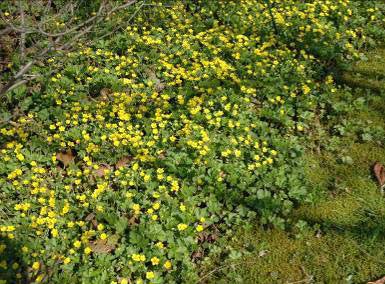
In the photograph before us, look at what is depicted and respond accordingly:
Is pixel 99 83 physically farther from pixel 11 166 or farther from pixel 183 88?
pixel 11 166

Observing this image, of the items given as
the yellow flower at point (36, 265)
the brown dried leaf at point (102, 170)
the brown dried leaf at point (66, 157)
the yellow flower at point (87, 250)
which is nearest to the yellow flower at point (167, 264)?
the yellow flower at point (87, 250)

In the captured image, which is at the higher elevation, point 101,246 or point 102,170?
point 102,170

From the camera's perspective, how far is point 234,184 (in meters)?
4.65

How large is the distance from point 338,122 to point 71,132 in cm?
309

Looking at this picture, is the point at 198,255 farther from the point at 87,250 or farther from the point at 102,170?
the point at 102,170

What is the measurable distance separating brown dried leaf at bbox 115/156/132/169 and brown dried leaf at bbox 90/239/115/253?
2.91 ft

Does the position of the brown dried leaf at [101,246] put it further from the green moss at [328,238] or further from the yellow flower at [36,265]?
the green moss at [328,238]

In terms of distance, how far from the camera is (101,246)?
4121mm

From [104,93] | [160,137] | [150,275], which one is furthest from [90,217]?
[104,93]

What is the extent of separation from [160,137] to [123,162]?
497 mm

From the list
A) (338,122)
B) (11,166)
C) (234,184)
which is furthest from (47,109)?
(338,122)

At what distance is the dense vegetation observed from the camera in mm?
4059

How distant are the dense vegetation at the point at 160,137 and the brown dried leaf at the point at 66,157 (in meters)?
0.01

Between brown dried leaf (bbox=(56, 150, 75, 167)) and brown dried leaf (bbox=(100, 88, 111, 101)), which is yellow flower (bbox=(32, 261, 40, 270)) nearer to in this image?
brown dried leaf (bbox=(56, 150, 75, 167))
